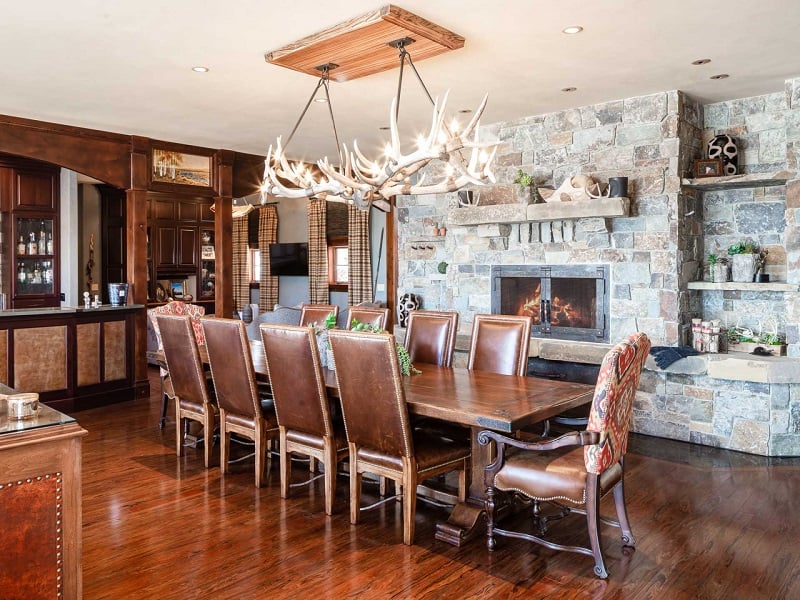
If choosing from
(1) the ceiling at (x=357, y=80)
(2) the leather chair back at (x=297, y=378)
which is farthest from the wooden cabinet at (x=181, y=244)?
(2) the leather chair back at (x=297, y=378)

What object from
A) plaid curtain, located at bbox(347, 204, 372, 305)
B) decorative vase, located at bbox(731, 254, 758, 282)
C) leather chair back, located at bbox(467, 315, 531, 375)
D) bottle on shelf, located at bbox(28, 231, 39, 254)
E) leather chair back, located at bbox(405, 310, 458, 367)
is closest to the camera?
leather chair back, located at bbox(467, 315, 531, 375)

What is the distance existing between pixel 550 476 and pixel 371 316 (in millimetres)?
2350

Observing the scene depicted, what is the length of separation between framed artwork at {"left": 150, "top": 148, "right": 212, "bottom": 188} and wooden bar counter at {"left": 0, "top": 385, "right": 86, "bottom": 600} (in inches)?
203

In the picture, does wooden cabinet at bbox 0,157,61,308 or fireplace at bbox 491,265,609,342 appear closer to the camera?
fireplace at bbox 491,265,609,342

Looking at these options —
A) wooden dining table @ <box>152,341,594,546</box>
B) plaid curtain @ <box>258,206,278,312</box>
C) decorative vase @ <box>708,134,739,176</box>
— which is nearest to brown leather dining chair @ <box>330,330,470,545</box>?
wooden dining table @ <box>152,341,594,546</box>

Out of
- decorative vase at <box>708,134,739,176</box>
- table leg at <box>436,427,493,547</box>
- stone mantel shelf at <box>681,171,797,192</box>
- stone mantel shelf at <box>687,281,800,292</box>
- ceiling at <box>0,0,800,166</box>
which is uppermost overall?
ceiling at <box>0,0,800,166</box>

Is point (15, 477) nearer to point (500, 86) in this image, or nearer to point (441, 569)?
point (441, 569)

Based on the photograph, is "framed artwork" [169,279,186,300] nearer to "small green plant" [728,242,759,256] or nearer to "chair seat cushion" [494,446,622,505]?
"small green plant" [728,242,759,256]

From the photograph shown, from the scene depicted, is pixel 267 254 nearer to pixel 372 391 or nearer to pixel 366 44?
pixel 366 44

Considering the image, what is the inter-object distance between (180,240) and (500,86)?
21.4 feet

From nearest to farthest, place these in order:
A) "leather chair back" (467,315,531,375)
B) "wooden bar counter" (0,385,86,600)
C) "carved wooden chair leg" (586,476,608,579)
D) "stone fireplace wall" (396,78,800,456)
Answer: "wooden bar counter" (0,385,86,600) < "carved wooden chair leg" (586,476,608,579) < "leather chair back" (467,315,531,375) < "stone fireplace wall" (396,78,800,456)

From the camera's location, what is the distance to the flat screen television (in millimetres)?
10758

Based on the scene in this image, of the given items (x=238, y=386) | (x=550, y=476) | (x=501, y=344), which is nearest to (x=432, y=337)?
(x=501, y=344)

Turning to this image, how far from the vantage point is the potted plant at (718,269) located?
204 inches
